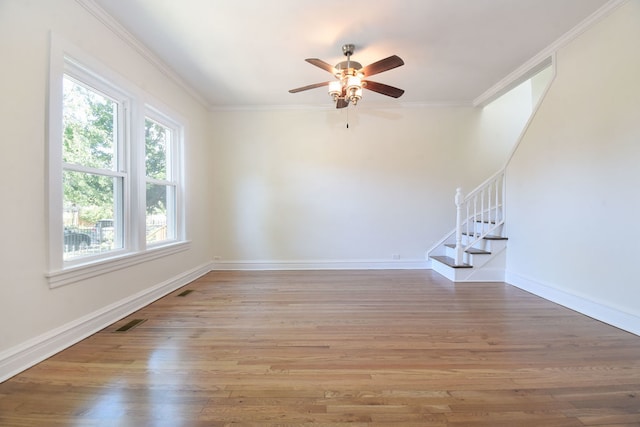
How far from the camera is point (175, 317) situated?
260 cm

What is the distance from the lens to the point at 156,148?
3.36m

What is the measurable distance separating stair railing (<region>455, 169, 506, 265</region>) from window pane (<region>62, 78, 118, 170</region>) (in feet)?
14.0

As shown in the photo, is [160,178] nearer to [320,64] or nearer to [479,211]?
[320,64]

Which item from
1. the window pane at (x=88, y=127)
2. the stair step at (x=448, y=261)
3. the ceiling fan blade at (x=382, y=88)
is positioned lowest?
the stair step at (x=448, y=261)

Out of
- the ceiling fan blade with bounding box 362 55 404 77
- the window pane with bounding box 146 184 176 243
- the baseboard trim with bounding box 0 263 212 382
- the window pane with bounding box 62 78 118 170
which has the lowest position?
the baseboard trim with bounding box 0 263 212 382

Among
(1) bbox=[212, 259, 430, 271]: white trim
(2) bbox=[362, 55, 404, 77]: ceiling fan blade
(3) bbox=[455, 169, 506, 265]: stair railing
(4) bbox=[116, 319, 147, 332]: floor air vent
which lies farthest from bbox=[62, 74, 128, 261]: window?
(3) bbox=[455, 169, 506, 265]: stair railing

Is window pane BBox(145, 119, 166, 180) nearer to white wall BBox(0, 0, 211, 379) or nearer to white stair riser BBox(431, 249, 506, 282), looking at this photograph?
white wall BBox(0, 0, 211, 379)

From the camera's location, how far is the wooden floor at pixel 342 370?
136 cm

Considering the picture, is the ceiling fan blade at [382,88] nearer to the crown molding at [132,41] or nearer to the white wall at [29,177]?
the crown molding at [132,41]

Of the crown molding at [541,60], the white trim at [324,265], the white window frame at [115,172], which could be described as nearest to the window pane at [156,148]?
the white window frame at [115,172]

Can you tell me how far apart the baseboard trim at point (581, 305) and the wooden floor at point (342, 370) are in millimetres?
97

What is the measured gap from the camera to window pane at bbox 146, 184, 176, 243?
323 cm

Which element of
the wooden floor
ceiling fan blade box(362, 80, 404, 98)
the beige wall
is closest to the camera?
the wooden floor

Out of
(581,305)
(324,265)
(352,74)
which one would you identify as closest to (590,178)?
(581,305)
